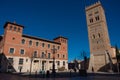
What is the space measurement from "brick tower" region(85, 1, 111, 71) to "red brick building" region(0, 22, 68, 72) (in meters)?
14.2

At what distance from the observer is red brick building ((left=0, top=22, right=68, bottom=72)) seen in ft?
114

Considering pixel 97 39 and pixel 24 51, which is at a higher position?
pixel 97 39

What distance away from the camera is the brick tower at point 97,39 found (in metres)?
45.1

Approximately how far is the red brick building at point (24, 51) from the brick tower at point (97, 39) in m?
14.2

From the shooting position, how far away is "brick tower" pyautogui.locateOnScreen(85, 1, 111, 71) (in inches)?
1774

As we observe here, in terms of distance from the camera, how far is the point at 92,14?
55406 mm

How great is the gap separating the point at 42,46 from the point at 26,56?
8161mm

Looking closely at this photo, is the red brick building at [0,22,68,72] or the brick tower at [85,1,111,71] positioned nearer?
the red brick building at [0,22,68,72]

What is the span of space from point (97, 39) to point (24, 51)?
103 feet

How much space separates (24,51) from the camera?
38531 mm

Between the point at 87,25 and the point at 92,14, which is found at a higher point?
the point at 92,14

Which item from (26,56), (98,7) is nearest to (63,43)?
(26,56)

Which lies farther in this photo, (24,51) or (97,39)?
(97,39)

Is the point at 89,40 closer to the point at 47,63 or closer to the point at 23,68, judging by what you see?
the point at 47,63
